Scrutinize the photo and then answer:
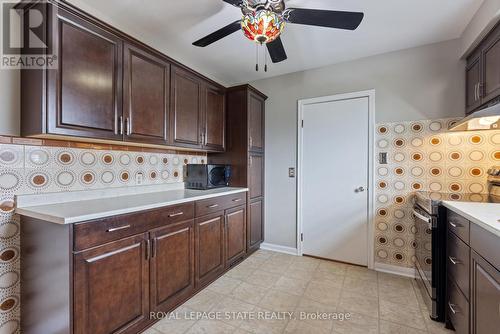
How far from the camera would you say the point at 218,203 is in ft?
7.50

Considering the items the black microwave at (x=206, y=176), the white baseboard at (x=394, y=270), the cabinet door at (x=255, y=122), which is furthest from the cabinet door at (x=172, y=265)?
the white baseboard at (x=394, y=270)

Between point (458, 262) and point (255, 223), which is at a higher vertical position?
point (458, 262)

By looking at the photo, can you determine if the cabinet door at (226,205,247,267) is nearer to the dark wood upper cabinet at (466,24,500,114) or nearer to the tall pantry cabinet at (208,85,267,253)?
the tall pantry cabinet at (208,85,267,253)

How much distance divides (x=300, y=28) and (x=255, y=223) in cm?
224

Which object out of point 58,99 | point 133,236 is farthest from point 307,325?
point 58,99

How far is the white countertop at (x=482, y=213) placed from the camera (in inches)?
41.2

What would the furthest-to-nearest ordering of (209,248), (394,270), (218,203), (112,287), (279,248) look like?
1. (279,248)
2. (394,270)
3. (218,203)
4. (209,248)
5. (112,287)

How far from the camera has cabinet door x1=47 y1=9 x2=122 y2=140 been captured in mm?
1348

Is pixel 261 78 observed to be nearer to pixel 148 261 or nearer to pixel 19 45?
pixel 19 45

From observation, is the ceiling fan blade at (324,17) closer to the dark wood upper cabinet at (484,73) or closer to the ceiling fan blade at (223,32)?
the ceiling fan blade at (223,32)

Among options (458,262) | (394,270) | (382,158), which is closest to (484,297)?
(458,262)

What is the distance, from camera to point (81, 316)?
121 cm

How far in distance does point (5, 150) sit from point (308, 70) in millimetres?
2932

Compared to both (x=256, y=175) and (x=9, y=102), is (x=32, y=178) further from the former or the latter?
(x=256, y=175)
